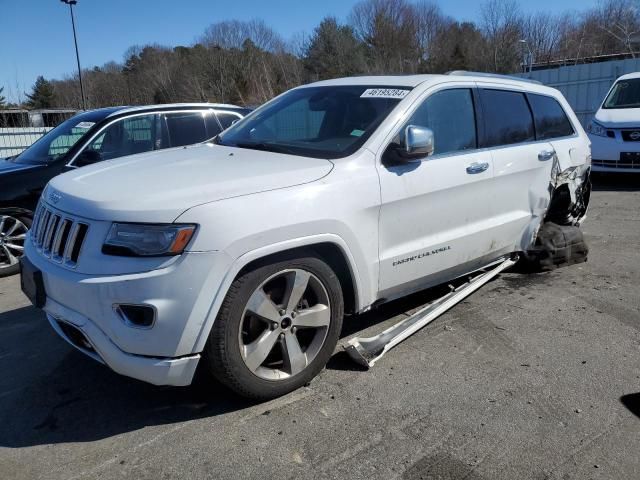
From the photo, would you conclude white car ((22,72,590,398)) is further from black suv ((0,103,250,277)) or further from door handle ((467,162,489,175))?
black suv ((0,103,250,277))

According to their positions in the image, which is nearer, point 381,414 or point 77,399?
point 381,414

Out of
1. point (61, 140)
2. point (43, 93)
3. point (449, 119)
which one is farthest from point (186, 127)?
point (43, 93)

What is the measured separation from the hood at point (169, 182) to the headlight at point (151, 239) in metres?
0.04

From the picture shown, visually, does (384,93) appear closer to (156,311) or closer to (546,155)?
(546,155)

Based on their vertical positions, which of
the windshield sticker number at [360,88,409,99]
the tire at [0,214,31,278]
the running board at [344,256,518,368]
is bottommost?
the running board at [344,256,518,368]

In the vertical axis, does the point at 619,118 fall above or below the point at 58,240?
above

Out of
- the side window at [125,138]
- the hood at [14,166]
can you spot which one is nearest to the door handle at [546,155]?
the side window at [125,138]

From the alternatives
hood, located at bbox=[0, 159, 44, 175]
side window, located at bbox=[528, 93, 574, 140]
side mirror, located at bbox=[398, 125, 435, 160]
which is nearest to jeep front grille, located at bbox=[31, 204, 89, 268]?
side mirror, located at bbox=[398, 125, 435, 160]

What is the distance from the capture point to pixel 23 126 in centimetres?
1448

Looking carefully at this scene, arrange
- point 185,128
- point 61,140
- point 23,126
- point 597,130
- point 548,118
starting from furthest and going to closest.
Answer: point 23,126 < point 597,130 < point 185,128 < point 61,140 < point 548,118

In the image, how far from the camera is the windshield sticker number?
3.69 m

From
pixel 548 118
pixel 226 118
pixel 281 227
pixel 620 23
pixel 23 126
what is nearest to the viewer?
pixel 281 227

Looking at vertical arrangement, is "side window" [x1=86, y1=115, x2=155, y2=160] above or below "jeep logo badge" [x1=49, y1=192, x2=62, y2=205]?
above

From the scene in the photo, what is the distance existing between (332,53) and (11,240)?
4379cm
